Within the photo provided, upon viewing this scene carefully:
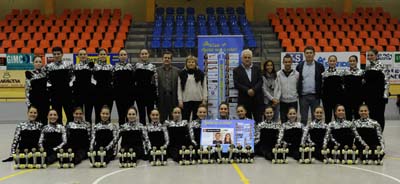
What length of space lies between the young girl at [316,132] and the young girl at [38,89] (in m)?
4.37

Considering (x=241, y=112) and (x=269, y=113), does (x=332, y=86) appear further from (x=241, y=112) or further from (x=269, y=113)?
(x=241, y=112)

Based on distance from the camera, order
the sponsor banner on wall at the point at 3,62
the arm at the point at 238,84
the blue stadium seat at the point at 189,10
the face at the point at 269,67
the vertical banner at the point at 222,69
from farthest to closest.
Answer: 1. the blue stadium seat at the point at 189,10
2. the sponsor banner on wall at the point at 3,62
3. the vertical banner at the point at 222,69
4. the face at the point at 269,67
5. the arm at the point at 238,84

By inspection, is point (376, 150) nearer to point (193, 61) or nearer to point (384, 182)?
point (384, 182)

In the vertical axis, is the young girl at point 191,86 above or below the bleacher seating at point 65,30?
below

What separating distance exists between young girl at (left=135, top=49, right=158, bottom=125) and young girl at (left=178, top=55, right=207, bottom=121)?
18.0 inches

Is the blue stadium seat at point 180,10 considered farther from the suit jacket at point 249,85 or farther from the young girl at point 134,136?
the young girl at point 134,136

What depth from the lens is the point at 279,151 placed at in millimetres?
6980

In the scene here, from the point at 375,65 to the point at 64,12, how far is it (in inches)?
627

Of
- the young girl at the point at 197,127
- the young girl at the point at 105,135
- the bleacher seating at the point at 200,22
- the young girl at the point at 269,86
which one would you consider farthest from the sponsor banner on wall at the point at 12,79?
the young girl at the point at 269,86

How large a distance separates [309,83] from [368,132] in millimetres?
1294

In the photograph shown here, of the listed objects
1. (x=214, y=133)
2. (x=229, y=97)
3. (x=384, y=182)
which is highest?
(x=229, y=97)

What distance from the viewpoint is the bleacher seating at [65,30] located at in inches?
686

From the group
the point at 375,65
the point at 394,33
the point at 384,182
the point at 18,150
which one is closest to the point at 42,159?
the point at 18,150

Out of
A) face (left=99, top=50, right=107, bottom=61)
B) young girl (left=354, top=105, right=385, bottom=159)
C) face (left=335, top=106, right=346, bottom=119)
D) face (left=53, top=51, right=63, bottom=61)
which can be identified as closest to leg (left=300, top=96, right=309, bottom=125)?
face (left=335, top=106, right=346, bottom=119)
